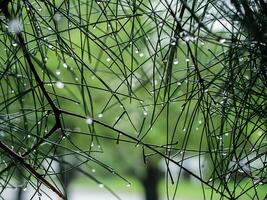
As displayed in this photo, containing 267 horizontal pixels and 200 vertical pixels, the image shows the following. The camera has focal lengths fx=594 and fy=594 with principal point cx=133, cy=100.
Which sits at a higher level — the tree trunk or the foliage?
the tree trunk

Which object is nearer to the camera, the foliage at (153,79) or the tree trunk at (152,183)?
the foliage at (153,79)

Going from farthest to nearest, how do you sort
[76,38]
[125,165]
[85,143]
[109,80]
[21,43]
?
[125,165]
[85,143]
[109,80]
[76,38]
[21,43]

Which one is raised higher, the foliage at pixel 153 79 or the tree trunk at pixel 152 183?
the tree trunk at pixel 152 183

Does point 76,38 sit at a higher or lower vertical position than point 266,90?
higher

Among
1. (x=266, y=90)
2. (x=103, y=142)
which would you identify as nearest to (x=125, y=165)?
(x=103, y=142)

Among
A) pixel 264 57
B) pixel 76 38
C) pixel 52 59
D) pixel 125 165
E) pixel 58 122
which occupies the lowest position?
pixel 58 122

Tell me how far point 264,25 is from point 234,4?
0.04m

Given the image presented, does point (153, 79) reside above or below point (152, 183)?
below

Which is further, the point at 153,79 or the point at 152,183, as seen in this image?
the point at 152,183

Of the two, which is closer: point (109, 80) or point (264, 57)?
point (264, 57)

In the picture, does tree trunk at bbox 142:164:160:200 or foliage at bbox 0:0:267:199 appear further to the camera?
tree trunk at bbox 142:164:160:200

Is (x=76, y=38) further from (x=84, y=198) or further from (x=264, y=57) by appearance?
(x=84, y=198)

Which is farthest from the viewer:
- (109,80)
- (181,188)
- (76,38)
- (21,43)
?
(181,188)

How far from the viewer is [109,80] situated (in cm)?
340
